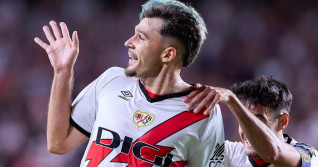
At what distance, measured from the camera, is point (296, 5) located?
631cm

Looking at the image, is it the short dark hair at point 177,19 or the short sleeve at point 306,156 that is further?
the short sleeve at point 306,156

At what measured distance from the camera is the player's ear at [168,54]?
7.75 ft

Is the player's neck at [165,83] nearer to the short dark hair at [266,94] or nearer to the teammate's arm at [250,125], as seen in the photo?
the teammate's arm at [250,125]

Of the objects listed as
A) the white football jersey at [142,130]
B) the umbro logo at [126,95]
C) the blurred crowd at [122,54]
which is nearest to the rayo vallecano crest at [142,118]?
the white football jersey at [142,130]

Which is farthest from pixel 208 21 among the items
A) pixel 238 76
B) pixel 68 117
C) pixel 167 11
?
pixel 68 117

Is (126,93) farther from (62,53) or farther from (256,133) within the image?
(256,133)

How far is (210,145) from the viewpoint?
2.25m

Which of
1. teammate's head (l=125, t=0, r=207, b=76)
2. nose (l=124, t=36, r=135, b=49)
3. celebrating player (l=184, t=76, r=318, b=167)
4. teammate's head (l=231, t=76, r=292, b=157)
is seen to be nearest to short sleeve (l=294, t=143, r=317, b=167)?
celebrating player (l=184, t=76, r=318, b=167)

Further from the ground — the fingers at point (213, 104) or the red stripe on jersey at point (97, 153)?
the fingers at point (213, 104)

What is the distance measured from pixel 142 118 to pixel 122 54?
9.92ft

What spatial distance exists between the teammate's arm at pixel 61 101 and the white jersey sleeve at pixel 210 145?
64 centimetres

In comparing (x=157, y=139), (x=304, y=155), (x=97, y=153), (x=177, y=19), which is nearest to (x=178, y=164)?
(x=157, y=139)

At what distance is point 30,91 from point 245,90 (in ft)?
8.45

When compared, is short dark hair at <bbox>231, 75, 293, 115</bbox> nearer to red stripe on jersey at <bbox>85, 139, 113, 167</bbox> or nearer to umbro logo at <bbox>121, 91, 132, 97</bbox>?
umbro logo at <bbox>121, 91, 132, 97</bbox>
